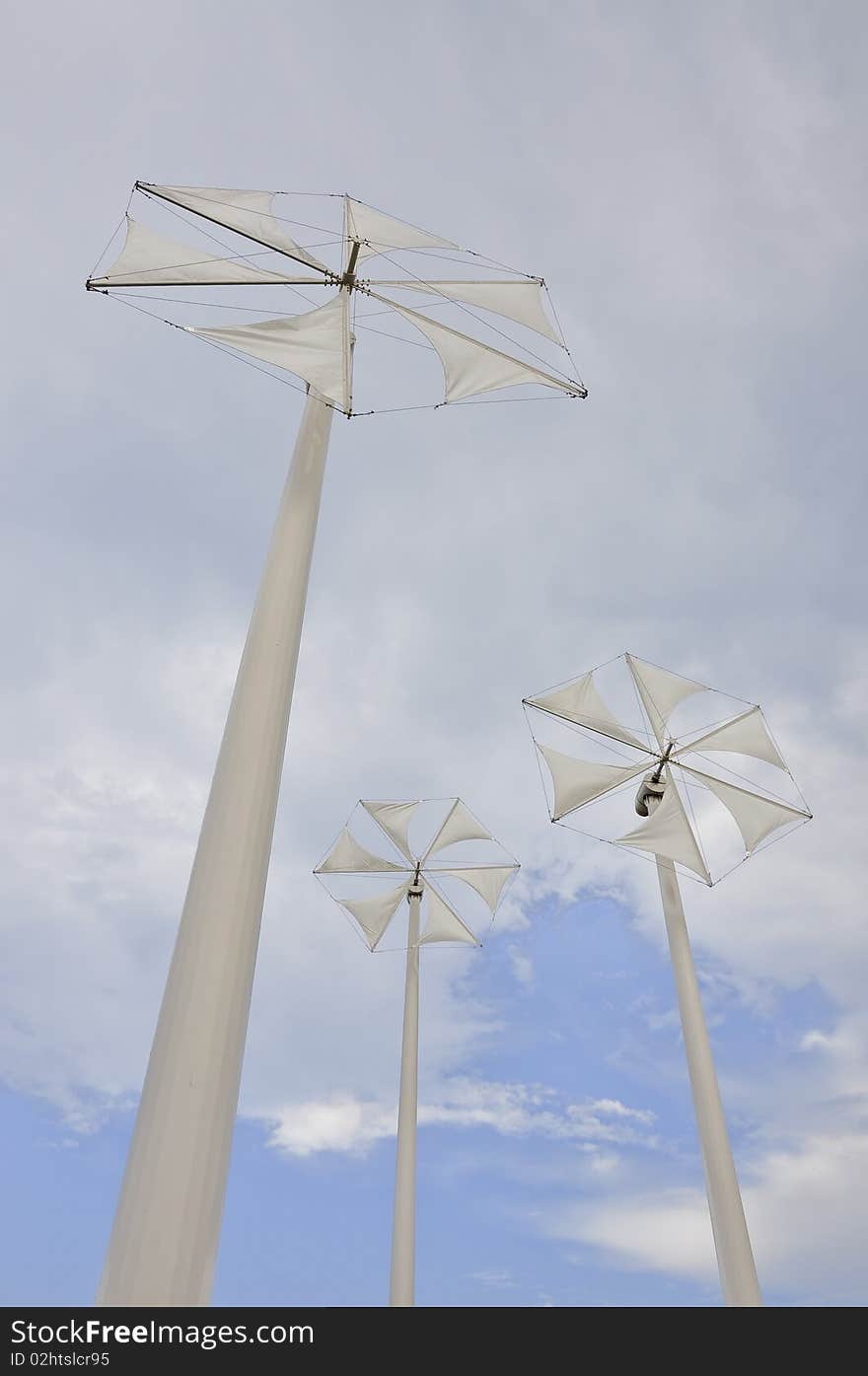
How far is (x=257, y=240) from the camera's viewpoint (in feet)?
27.2

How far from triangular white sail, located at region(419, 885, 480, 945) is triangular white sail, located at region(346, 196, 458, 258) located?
1414 cm

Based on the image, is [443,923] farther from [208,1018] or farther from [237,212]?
[208,1018]

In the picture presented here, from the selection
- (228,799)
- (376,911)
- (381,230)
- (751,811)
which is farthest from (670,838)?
(228,799)

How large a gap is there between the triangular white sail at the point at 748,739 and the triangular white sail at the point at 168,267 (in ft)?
36.8

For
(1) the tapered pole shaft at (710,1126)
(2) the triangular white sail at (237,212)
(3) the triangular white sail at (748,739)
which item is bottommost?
(1) the tapered pole shaft at (710,1126)

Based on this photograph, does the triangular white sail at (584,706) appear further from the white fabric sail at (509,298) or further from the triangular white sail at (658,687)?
the white fabric sail at (509,298)

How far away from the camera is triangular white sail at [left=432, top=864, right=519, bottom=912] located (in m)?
20.3

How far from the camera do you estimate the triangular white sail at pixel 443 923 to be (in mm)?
19656

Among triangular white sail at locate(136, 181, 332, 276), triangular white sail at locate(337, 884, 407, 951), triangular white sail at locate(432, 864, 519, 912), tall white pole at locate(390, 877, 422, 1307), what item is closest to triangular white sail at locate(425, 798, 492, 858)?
triangular white sail at locate(432, 864, 519, 912)

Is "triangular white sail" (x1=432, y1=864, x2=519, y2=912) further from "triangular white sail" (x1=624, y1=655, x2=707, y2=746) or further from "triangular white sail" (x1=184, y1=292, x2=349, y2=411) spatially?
"triangular white sail" (x1=184, y1=292, x2=349, y2=411)

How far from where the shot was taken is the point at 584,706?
16.2 m

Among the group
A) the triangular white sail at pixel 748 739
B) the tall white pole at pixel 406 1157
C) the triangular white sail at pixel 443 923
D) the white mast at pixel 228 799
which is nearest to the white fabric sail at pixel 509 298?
the white mast at pixel 228 799

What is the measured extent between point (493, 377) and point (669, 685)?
9037mm

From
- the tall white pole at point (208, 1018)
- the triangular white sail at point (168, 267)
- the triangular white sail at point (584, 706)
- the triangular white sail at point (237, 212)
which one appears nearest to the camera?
the tall white pole at point (208, 1018)
